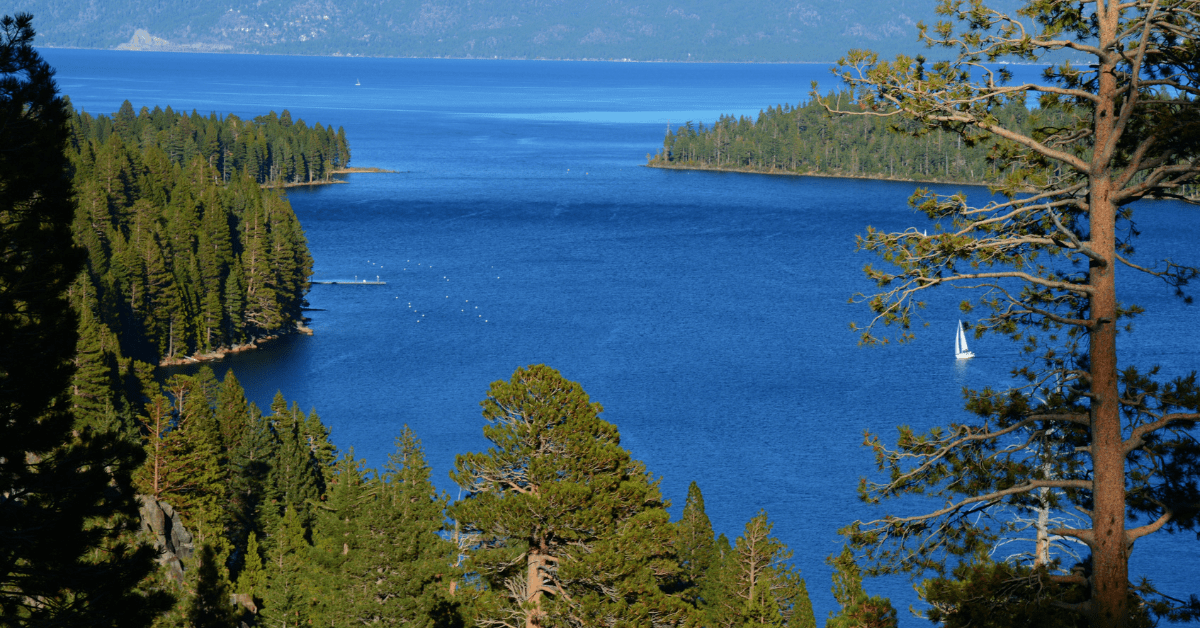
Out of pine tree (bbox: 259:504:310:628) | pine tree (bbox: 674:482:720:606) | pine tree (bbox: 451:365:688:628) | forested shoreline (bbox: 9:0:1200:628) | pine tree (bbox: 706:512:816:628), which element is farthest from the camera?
pine tree (bbox: 674:482:720:606)

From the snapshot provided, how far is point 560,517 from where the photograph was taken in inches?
890

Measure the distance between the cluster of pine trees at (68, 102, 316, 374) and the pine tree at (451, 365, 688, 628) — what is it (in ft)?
159

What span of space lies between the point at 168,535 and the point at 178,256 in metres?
63.5

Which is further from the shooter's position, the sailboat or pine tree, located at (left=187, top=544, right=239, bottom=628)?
the sailboat

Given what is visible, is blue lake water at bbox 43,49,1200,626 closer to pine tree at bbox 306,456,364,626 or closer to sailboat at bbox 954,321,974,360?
sailboat at bbox 954,321,974,360

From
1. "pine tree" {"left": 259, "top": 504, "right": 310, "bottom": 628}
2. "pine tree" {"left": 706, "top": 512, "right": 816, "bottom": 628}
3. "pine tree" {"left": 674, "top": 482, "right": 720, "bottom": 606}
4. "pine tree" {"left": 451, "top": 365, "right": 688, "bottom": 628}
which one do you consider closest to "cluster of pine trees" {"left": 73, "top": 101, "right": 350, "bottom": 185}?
"pine tree" {"left": 259, "top": 504, "right": 310, "bottom": 628}

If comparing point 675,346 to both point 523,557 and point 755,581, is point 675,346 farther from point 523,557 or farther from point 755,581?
point 523,557

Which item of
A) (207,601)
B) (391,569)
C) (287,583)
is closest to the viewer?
(391,569)

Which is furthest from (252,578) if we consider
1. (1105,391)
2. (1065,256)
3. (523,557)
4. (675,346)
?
(675,346)

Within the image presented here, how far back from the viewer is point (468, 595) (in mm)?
27734

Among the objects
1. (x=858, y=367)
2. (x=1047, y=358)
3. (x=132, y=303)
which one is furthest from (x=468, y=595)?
(x=132, y=303)

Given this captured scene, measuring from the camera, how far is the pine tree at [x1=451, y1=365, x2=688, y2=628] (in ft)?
73.6

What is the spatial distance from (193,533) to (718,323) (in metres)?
61.1

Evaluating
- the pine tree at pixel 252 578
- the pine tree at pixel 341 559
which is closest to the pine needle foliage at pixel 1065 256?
the pine tree at pixel 341 559
